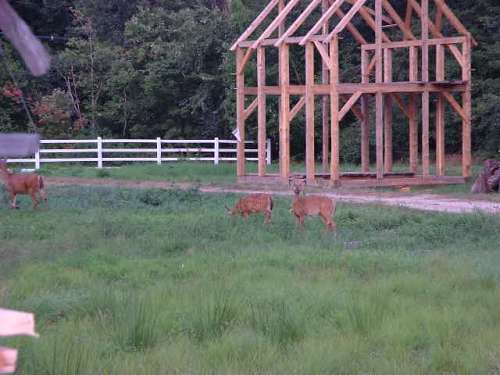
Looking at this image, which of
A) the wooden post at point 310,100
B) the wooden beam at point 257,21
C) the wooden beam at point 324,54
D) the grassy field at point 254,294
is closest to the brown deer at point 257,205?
the grassy field at point 254,294

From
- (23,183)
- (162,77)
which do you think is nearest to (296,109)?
(23,183)

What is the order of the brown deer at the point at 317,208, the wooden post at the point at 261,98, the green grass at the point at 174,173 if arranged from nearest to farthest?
the brown deer at the point at 317,208, the wooden post at the point at 261,98, the green grass at the point at 174,173

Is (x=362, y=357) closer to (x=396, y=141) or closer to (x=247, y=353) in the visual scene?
(x=247, y=353)

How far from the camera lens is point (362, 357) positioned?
7566 mm

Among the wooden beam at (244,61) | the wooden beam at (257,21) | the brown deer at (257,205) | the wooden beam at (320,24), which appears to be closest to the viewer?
the brown deer at (257,205)

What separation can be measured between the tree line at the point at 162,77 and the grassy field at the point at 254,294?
24.6m

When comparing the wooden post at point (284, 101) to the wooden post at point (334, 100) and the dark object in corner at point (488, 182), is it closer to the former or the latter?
the wooden post at point (334, 100)

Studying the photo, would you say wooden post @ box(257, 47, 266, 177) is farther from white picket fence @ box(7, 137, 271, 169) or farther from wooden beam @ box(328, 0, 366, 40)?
white picket fence @ box(7, 137, 271, 169)

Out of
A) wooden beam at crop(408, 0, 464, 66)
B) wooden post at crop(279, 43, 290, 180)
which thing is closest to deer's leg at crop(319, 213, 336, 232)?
wooden post at crop(279, 43, 290, 180)

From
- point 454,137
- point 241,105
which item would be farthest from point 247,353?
point 454,137

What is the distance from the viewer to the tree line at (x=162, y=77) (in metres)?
40.9

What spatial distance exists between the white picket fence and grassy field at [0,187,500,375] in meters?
21.1

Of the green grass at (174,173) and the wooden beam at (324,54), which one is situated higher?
the wooden beam at (324,54)

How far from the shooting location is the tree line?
134ft
